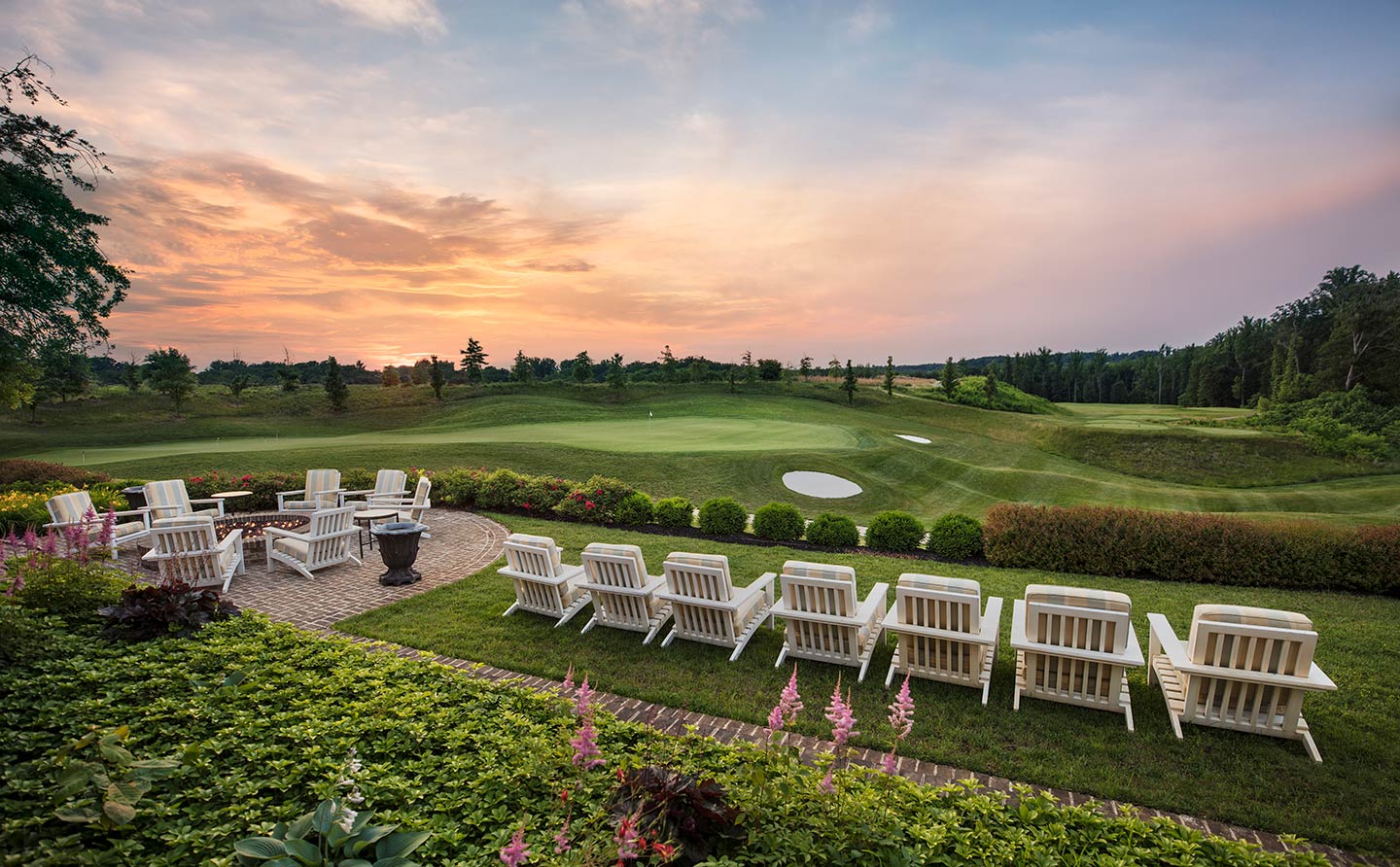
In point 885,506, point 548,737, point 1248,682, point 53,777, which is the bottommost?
point 885,506

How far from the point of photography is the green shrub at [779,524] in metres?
11.6

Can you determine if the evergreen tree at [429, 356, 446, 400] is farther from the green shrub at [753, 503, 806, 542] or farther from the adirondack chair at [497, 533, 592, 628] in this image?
the adirondack chair at [497, 533, 592, 628]

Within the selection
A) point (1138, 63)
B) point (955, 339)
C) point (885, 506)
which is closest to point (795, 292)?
point (885, 506)

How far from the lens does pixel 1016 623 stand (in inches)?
211

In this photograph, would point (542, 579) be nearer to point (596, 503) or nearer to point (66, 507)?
→ point (596, 503)

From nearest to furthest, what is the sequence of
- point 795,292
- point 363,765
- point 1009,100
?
point 363,765 → point 1009,100 → point 795,292

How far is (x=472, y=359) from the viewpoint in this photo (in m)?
51.1

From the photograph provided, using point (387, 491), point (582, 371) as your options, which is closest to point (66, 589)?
point (387, 491)

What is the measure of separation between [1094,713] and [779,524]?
7.10 meters

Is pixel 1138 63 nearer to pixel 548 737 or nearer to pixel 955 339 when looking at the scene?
→ pixel 548 737

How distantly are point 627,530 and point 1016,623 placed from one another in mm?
8439

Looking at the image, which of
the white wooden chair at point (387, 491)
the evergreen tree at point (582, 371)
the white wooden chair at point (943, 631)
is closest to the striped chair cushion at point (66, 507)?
the white wooden chair at point (387, 491)

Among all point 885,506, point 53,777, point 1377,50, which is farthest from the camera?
point 885,506

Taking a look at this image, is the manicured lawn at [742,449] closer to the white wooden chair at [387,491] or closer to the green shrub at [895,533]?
the green shrub at [895,533]
